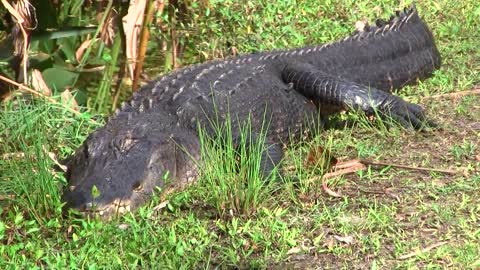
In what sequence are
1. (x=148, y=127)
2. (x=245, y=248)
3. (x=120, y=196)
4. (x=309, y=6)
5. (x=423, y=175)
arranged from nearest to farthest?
1. (x=245, y=248)
2. (x=120, y=196)
3. (x=423, y=175)
4. (x=148, y=127)
5. (x=309, y=6)

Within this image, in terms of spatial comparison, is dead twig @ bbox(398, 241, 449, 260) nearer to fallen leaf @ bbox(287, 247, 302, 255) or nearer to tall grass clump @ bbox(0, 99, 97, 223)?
fallen leaf @ bbox(287, 247, 302, 255)

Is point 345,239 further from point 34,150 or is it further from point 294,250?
point 34,150

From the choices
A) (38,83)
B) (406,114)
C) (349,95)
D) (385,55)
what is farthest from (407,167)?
(38,83)

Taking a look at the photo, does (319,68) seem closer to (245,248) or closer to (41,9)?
(41,9)

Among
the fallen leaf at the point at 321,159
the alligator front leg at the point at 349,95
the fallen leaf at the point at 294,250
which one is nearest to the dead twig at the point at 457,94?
the alligator front leg at the point at 349,95

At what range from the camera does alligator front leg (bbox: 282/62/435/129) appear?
5.48 meters

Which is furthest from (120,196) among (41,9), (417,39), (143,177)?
(417,39)

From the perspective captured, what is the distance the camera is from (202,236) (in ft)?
13.1

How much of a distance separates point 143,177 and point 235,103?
1102 mm

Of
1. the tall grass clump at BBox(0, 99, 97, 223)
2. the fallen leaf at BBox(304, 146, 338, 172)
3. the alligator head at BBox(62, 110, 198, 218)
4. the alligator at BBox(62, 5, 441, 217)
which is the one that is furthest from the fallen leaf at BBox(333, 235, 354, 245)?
the tall grass clump at BBox(0, 99, 97, 223)

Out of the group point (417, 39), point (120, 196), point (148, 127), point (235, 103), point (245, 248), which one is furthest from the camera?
point (417, 39)

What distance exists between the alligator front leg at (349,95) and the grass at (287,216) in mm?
139

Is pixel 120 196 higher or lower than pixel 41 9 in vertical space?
lower

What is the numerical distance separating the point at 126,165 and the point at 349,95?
1820 millimetres
